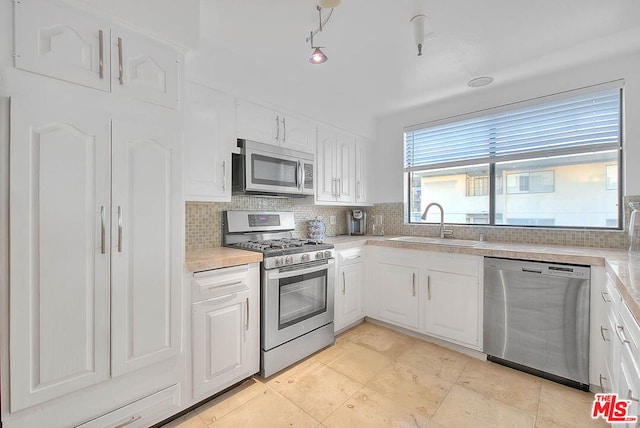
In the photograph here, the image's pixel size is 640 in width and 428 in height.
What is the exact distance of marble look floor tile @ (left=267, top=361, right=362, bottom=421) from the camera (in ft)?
5.94

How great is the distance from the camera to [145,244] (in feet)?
4.93

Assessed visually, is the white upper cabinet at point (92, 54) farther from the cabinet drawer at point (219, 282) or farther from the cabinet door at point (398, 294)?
the cabinet door at point (398, 294)

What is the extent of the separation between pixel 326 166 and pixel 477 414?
2390 mm

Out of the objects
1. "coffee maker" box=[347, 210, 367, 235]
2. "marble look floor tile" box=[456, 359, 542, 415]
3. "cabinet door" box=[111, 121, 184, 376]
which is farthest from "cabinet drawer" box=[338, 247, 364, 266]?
"cabinet door" box=[111, 121, 184, 376]

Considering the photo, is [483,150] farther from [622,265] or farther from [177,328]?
[177,328]

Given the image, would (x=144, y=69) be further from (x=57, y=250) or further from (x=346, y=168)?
(x=346, y=168)

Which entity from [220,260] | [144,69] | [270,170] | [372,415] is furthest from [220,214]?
[372,415]

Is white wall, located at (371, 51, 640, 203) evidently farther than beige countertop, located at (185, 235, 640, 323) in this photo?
Yes

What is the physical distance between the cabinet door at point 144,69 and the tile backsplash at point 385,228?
923 millimetres

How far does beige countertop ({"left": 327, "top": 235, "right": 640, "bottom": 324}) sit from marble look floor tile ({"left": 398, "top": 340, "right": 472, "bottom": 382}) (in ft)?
3.00

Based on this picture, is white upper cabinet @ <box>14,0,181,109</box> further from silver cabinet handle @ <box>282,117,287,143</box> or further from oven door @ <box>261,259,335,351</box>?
oven door @ <box>261,259,335,351</box>

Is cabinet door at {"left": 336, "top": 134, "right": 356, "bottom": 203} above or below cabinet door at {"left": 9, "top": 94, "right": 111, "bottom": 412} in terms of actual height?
above

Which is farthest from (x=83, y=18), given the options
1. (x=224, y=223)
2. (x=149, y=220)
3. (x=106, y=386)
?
(x=106, y=386)

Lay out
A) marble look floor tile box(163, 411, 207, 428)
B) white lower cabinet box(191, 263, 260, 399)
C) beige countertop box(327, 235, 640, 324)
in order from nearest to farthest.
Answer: beige countertop box(327, 235, 640, 324)
marble look floor tile box(163, 411, 207, 428)
white lower cabinet box(191, 263, 260, 399)
